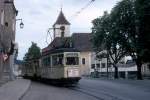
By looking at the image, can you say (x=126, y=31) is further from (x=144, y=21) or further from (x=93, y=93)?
(x=93, y=93)

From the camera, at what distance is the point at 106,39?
65062 millimetres

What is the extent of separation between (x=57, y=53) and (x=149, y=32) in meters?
Answer: 16.7

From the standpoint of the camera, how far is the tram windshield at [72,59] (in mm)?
33750

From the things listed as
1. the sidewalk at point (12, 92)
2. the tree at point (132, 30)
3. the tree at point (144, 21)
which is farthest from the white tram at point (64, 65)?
the tree at point (132, 30)

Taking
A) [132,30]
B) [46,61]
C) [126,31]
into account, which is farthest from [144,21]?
[46,61]

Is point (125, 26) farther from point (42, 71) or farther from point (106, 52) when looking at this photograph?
point (42, 71)

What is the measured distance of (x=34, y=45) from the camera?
305 ft

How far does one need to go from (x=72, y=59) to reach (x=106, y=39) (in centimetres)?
3155

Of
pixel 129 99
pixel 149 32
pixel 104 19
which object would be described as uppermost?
pixel 104 19

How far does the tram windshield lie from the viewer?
33.8 m

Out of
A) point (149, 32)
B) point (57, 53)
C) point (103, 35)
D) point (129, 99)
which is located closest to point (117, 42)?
point (103, 35)

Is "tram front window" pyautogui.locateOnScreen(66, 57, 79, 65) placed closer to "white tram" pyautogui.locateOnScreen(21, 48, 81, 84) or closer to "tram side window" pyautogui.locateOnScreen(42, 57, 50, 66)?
"white tram" pyautogui.locateOnScreen(21, 48, 81, 84)

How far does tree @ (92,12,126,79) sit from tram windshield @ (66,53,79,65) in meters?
27.4

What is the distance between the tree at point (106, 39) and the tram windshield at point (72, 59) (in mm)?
27422
